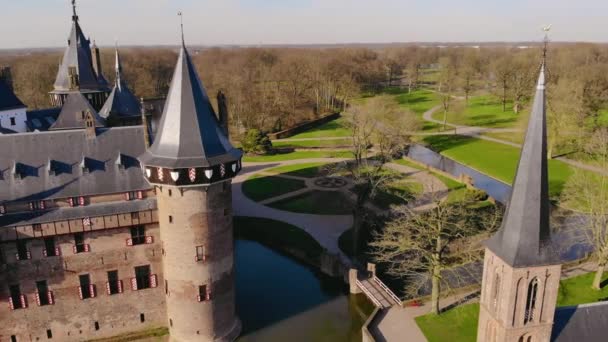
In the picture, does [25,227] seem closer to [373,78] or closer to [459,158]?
[459,158]

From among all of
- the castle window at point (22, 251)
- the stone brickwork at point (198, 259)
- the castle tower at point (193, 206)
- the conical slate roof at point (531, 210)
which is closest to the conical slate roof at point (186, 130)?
the castle tower at point (193, 206)

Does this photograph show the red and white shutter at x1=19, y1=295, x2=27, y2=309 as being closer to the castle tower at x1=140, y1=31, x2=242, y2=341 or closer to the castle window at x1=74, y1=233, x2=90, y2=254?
the castle window at x1=74, y1=233, x2=90, y2=254

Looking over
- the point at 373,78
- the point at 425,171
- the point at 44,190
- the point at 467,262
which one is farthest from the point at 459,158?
the point at 373,78

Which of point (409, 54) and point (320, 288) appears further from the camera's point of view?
point (409, 54)

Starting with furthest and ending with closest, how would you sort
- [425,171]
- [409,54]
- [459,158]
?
[409,54] < [459,158] < [425,171]

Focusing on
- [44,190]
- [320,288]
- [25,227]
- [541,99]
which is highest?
[541,99]

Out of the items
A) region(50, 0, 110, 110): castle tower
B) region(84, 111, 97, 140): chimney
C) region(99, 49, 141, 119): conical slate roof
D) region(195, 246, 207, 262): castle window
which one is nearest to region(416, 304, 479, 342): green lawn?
region(195, 246, 207, 262): castle window

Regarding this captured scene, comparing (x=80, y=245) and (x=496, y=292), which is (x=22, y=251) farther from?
(x=496, y=292)
